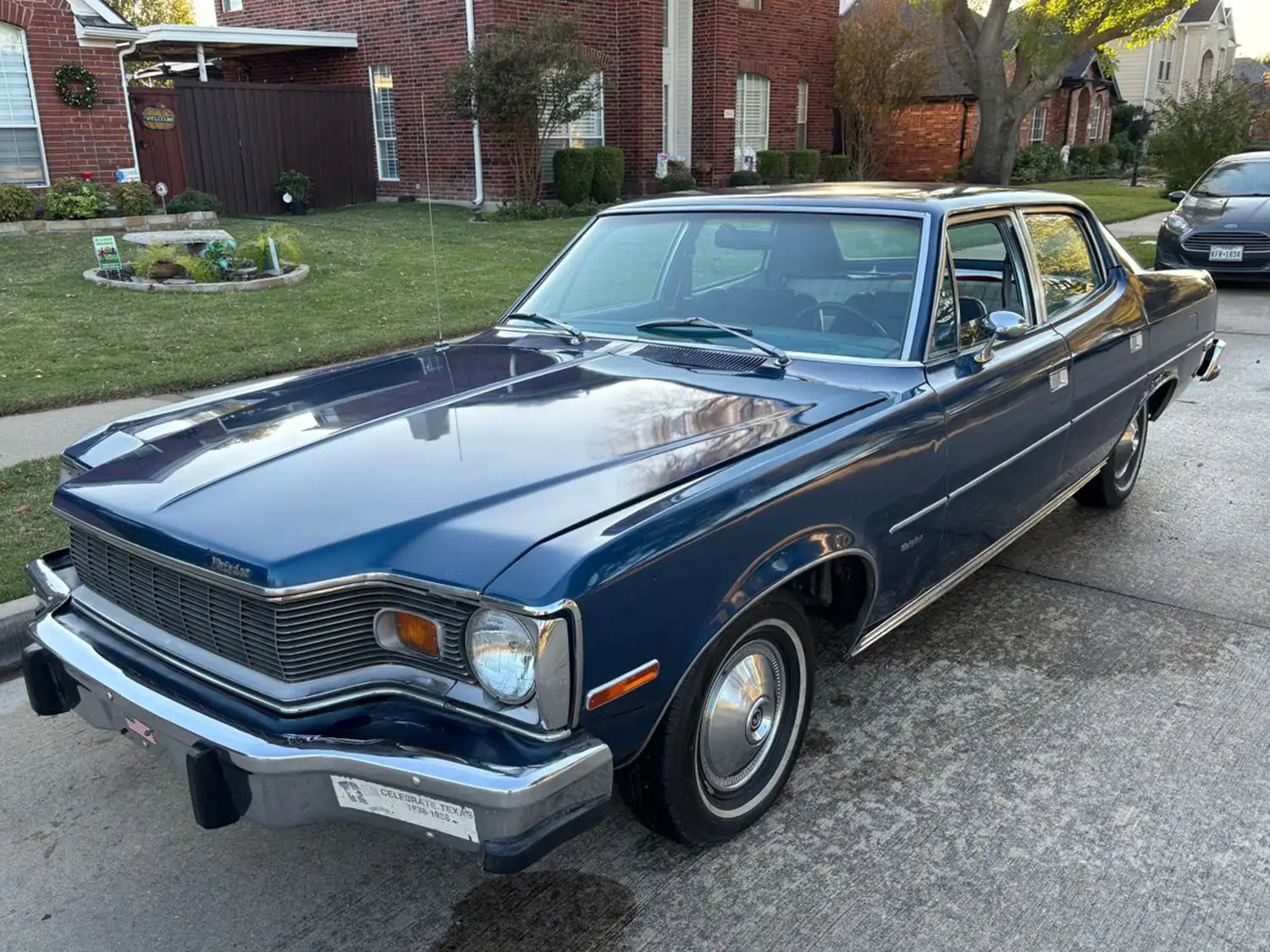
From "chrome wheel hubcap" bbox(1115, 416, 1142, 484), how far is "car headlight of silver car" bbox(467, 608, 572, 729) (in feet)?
13.3

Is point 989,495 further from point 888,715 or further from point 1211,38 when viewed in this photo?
point 1211,38

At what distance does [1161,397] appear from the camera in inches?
226

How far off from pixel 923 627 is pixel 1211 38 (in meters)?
59.3

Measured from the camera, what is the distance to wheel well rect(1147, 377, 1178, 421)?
5645 millimetres

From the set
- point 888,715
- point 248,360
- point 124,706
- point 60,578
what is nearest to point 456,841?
point 124,706

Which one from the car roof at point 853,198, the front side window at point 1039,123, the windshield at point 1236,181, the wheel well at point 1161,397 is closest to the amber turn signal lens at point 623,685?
the car roof at point 853,198

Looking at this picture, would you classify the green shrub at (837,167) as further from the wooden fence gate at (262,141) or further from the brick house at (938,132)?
the wooden fence gate at (262,141)

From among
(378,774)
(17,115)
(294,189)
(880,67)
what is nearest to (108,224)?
(17,115)

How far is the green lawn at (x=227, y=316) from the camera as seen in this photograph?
7699 millimetres

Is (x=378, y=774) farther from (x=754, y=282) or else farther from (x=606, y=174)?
(x=606, y=174)

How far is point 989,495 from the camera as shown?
3.84 meters

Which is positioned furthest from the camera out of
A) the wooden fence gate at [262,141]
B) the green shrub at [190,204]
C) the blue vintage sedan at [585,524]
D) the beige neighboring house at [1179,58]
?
the beige neighboring house at [1179,58]

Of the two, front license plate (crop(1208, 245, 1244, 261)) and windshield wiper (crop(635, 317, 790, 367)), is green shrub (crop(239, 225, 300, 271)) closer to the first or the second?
windshield wiper (crop(635, 317, 790, 367))

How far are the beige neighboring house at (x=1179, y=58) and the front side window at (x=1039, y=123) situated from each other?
12301mm
